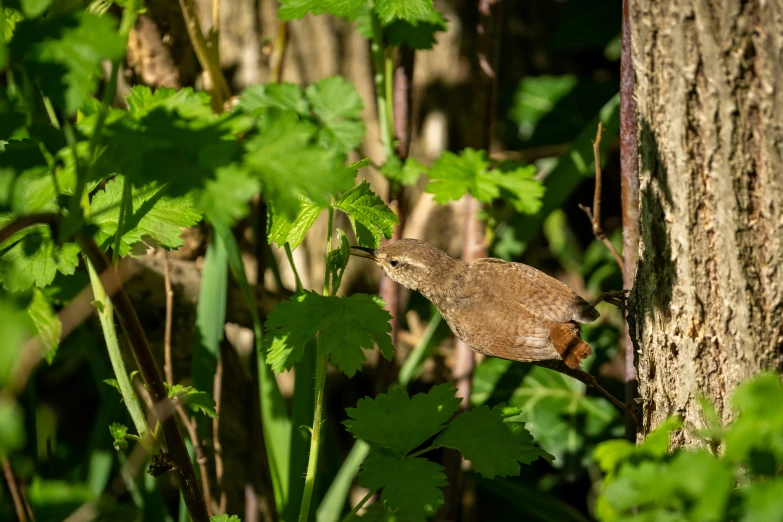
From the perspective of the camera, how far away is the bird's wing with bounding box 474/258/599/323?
2521mm

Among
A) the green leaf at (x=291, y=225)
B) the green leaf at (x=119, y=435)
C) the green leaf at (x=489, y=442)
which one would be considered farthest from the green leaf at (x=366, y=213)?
the green leaf at (x=119, y=435)

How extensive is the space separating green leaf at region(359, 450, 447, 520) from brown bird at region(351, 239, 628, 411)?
67cm

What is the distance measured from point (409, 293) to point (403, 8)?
77.7 inches

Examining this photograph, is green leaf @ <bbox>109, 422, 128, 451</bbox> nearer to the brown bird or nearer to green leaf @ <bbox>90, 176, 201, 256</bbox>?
green leaf @ <bbox>90, 176, 201, 256</bbox>

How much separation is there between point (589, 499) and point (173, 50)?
2955mm

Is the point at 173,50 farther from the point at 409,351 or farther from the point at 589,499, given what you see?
the point at 589,499

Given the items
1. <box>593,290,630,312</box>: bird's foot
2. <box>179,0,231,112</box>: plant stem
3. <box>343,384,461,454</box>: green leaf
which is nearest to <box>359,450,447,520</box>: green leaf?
<box>343,384,461,454</box>: green leaf

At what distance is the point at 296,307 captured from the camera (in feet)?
6.18

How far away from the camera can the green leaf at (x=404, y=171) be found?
291 centimetres

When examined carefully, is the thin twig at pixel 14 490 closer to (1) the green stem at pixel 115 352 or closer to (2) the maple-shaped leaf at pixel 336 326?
(1) the green stem at pixel 115 352

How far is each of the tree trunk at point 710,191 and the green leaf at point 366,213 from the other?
68 cm

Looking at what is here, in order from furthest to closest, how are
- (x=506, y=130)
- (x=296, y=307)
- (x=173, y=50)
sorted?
(x=506, y=130)
(x=173, y=50)
(x=296, y=307)

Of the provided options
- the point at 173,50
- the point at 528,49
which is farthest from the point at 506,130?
the point at 173,50

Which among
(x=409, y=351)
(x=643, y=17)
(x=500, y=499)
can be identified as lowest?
(x=500, y=499)
